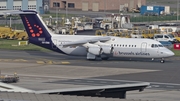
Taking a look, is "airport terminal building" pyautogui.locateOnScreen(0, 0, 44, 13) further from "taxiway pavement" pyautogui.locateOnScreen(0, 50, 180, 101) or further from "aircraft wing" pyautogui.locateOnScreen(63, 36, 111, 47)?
"aircraft wing" pyautogui.locateOnScreen(63, 36, 111, 47)

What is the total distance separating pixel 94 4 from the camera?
14588 centimetres

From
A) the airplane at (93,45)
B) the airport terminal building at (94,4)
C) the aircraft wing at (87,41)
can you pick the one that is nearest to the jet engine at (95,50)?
the airplane at (93,45)

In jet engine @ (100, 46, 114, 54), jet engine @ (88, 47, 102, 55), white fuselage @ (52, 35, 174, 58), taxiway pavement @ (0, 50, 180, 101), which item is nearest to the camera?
taxiway pavement @ (0, 50, 180, 101)

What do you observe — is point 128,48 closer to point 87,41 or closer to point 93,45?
point 93,45

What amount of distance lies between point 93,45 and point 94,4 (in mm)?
89075

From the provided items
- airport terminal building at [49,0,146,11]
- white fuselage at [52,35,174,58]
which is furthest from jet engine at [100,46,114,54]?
airport terminal building at [49,0,146,11]

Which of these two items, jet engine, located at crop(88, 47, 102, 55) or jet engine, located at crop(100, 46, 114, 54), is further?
jet engine, located at crop(88, 47, 102, 55)

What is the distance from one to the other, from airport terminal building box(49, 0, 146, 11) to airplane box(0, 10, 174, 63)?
85.9 metres

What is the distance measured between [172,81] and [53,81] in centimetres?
980

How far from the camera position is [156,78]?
46.9 m

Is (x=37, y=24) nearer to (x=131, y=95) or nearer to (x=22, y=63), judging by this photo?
(x=22, y=63)

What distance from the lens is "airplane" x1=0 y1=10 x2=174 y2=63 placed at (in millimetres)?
56719

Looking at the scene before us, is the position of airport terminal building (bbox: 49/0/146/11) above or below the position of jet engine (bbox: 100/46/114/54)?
above

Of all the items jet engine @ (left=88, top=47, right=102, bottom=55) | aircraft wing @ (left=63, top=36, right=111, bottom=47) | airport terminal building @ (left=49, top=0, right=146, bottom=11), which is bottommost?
jet engine @ (left=88, top=47, right=102, bottom=55)
